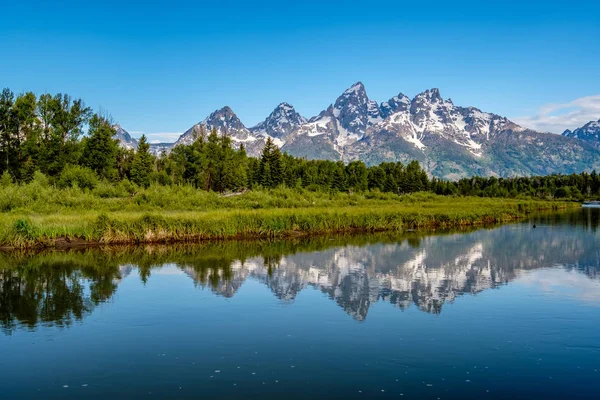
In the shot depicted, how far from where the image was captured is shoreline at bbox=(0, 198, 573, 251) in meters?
31.7

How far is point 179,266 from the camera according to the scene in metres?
27.0

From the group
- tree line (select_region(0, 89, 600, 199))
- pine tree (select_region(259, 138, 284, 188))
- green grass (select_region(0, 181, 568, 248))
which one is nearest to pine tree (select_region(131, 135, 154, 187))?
tree line (select_region(0, 89, 600, 199))

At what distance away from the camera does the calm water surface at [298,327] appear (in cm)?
1120

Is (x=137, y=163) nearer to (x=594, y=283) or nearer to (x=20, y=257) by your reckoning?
(x=20, y=257)

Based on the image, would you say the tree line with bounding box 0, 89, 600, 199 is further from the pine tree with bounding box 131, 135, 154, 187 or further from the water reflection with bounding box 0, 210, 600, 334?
the water reflection with bounding box 0, 210, 600, 334

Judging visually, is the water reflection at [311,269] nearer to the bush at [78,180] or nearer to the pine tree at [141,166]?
the bush at [78,180]

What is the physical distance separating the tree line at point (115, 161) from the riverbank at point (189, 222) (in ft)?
46.6

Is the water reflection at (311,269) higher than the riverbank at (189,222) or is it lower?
lower

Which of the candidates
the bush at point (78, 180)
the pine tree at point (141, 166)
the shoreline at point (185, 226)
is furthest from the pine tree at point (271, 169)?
the shoreline at point (185, 226)

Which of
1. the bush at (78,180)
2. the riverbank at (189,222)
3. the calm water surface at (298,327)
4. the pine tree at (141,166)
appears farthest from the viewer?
the pine tree at (141,166)

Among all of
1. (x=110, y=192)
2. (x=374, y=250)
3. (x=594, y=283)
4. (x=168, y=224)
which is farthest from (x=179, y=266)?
(x=110, y=192)

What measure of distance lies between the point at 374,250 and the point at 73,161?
50.1 m

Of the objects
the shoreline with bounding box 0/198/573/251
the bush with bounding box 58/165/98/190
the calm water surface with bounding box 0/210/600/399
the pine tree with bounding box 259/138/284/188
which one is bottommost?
the calm water surface with bounding box 0/210/600/399

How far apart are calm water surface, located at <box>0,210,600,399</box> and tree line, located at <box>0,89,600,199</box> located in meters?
35.3
